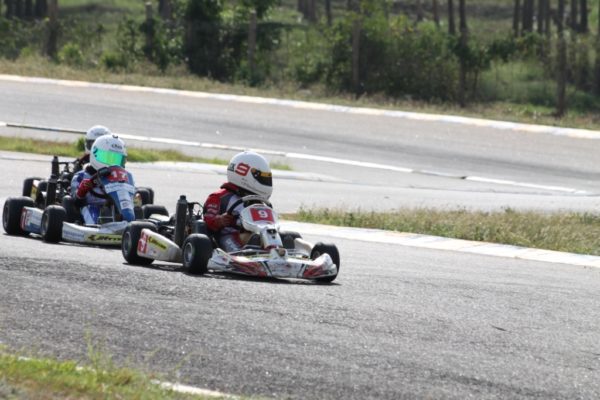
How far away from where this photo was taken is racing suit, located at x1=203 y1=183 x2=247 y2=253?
10.8 meters

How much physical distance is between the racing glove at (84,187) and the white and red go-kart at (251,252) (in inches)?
69.8

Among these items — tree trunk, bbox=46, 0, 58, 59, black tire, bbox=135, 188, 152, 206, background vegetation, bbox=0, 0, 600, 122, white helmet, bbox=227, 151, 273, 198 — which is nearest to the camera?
white helmet, bbox=227, 151, 273, 198

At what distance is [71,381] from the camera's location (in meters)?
6.11

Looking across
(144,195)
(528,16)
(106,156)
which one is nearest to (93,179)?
(106,156)

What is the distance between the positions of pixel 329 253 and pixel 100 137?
3.41 metres

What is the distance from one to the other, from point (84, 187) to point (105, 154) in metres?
0.39

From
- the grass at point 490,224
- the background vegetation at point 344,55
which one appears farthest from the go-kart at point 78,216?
the background vegetation at point 344,55

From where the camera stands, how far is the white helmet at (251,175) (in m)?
11.0

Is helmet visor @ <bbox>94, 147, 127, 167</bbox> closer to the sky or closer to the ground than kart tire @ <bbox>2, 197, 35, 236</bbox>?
closer to the sky

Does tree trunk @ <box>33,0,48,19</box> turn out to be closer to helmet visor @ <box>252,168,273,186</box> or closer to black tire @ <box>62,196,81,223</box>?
black tire @ <box>62,196,81,223</box>

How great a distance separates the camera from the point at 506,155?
A: 83.7ft

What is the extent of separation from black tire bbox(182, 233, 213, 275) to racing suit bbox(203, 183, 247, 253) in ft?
1.65

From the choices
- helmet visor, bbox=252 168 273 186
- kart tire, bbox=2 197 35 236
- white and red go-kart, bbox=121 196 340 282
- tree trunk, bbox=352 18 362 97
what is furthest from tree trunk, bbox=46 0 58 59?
helmet visor, bbox=252 168 273 186

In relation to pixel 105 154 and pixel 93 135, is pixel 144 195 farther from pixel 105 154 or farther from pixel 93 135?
pixel 105 154
